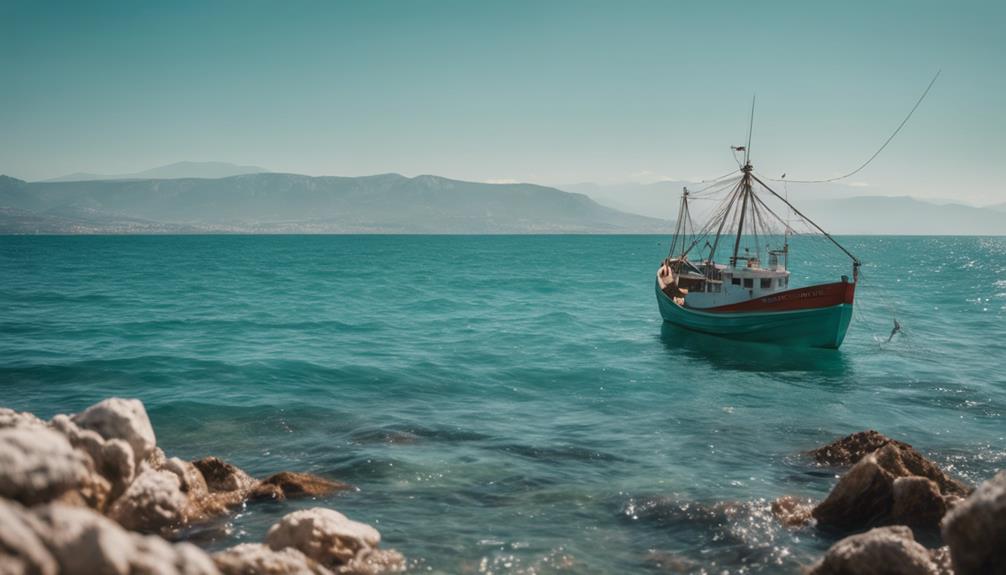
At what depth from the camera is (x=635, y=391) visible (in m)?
29.7

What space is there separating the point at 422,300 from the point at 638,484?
49.7m

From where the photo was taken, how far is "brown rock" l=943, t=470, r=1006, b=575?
8742mm

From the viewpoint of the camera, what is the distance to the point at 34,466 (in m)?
7.61

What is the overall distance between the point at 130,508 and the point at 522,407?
51.5 feet

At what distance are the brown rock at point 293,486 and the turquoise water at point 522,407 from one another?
508 mm

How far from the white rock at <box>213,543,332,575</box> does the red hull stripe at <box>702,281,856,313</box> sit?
35.6m

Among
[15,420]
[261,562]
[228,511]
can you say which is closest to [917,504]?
[261,562]

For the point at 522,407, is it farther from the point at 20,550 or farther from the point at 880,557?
the point at 20,550

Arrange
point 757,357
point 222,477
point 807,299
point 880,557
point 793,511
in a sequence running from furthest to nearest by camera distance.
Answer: point 807,299, point 757,357, point 222,477, point 793,511, point 880,557

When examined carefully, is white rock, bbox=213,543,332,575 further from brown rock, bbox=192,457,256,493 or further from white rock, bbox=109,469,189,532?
brown rock, bbox=192,457,256,493

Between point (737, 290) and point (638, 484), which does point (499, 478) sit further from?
point (737, 290)

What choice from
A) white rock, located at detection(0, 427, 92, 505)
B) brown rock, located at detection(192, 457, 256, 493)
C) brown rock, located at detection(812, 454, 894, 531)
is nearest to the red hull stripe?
brown rock, located at detection(812, 454, 894, 531)

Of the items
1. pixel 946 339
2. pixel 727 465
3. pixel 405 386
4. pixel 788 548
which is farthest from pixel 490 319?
pixel 788 548

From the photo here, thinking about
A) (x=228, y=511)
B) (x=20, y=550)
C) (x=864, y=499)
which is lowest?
(x=228, y=511)
